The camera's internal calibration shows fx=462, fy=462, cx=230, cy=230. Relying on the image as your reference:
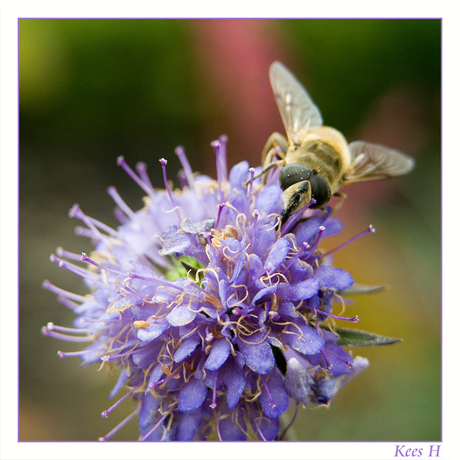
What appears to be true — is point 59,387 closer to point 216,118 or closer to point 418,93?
point 216,118

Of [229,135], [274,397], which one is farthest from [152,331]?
[229,135]

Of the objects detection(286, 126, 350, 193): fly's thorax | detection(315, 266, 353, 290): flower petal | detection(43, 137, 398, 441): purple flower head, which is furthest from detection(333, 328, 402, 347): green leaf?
detection(286, 126, 350, 193): fly's thorax

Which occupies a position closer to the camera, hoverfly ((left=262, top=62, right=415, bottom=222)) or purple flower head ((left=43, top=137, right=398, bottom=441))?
purple flower head ((left=43, top=137, right=398, bottom=441))

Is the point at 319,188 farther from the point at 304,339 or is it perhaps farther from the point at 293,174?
the point at 304,339

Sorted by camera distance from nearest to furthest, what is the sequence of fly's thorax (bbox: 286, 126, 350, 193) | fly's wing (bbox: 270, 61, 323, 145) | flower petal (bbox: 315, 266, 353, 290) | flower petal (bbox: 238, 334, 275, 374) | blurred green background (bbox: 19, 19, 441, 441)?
flower petal (bbox: 238, 334, 275, 374)
flower petal (bbox: 315, 266, 353, 290)
fly's thorax (bbox: 286, 126, 350, 193)
fly's wing (bbox: 270, 61, 323, 145)
blurred green background (bbox: 19, 19, 441, 441)

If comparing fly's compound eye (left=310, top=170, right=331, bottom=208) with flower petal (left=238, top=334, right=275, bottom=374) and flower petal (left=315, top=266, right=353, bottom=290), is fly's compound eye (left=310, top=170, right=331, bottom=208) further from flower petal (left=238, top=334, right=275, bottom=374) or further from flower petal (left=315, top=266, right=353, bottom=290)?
flower petal (left=238, top=334, right=275, bottom=374)

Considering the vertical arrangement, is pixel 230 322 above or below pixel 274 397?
above
